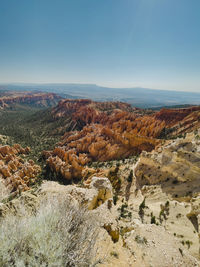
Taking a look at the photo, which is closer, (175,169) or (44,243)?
(44,243)

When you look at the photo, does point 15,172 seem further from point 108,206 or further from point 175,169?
point 175,169

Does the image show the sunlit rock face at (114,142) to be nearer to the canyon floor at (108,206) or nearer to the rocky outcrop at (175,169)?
the canyon floor at (108,206)

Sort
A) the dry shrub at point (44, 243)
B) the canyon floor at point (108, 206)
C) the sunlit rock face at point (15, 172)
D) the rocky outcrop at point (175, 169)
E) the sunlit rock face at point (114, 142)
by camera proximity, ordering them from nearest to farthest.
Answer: the dry shrub at point (44, 243) < the canyon floor at point (108, 206) < the rocky outcrop at point (175, 169) < the sunlit rock face at point (15, 172) < the sunlit rock face at point (114, 142)

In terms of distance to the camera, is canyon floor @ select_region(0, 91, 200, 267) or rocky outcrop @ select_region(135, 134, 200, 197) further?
rocky outcrop @ select_region(135, 134, 200, 197)

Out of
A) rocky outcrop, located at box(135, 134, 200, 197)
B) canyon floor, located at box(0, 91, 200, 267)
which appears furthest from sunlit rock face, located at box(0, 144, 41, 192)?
rocky outcrop, located at box(135, 134, 200, 197)

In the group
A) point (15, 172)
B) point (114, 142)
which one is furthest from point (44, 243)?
point (114, 142)

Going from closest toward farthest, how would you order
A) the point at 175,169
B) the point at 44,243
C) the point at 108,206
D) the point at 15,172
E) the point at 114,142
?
1. the point at 44,243
2. the point at 108,206
3. the point at 175,169
4. the point at 15,172
5. the point at 114,142

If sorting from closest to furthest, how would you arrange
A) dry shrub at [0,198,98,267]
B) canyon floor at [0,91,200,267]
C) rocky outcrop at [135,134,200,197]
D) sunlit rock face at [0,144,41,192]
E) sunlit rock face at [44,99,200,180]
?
dry shrub at [0,198,98,267] → canyon floor at [0,91,200,267] → rocky outcrop at [135,134,200,197] → sunlit rock face at [0,144,41,192] → sunlit rock face at [44,99,200,180]

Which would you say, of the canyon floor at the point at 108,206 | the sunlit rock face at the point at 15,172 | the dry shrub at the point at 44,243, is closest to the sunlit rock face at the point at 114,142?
the canyon floor at the point at 108,206

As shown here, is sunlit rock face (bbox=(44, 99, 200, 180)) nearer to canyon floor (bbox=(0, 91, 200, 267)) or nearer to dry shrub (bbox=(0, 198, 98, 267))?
canyon floor (bbox=(0, 91, 200, 267))
